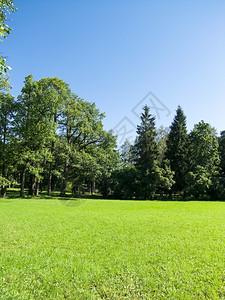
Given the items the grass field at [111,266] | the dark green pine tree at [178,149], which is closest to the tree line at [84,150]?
the dark green pine tree at [178,149]

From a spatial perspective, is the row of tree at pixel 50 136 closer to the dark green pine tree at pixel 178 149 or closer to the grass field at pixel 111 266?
the dark green pine tree at pixel 178 149

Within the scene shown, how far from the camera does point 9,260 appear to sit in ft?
15.8

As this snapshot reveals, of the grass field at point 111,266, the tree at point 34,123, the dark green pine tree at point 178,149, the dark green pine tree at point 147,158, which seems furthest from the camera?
the dark green pine tree at point 178,149

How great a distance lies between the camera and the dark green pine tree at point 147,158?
104 ft

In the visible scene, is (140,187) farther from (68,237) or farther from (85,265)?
(85,265)

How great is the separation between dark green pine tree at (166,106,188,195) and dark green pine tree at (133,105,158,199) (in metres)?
4.91

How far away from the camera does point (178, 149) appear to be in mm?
37312

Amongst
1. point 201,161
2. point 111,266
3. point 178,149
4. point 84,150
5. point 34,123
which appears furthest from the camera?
point 178,149

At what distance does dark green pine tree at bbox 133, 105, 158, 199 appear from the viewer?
104ft

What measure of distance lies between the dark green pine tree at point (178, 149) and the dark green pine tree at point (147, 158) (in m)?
4.91

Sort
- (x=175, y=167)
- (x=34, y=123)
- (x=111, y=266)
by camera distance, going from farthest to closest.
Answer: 1. (x=175, y=167)
2. (x=34, y=123)
3. (x=111, y=266)

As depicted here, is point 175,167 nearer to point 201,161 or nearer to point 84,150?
point 201,161

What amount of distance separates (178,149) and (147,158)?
8005 millimetres

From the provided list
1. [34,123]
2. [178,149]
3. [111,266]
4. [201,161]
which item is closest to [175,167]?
[178,149]
